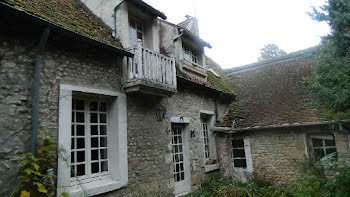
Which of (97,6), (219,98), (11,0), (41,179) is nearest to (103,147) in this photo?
(41,179)

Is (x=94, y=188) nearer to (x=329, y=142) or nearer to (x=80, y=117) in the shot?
(x=80, y=117)

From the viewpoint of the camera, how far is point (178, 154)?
7.75 m

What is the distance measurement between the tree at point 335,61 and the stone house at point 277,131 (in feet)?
3.96

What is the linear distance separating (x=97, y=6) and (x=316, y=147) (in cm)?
840

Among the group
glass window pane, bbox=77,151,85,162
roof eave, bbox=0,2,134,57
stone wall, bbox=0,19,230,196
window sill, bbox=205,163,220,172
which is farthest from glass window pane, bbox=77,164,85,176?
window sill, bbox=205,163,220,172

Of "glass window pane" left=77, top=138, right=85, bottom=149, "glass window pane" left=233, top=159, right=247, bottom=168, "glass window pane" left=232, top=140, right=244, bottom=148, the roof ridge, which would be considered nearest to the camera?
"glass window pane" left=77, top=138, right=85, bottom=149

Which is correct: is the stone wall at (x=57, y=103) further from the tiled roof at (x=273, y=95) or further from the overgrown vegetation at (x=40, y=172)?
the tiled roof at (x=273, y=95)

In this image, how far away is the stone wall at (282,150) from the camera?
777cm

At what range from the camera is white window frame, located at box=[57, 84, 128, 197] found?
167 inches

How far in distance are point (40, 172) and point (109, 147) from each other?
1713 millimetres

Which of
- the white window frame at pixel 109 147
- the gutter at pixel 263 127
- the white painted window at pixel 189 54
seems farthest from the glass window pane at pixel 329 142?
the white window frame at pixel 109 147

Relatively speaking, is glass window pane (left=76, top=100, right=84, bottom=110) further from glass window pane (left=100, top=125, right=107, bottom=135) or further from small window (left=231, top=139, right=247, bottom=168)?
small window (left=231, top=139, right=247, bottom=168)

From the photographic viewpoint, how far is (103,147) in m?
5.33

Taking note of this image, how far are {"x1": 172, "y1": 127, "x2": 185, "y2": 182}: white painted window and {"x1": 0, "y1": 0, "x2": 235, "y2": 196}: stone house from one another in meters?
0.03
